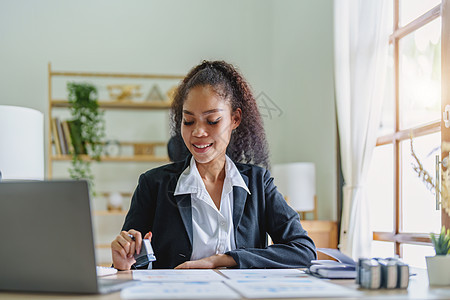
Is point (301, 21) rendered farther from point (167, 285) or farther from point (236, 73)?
point (167, 285)

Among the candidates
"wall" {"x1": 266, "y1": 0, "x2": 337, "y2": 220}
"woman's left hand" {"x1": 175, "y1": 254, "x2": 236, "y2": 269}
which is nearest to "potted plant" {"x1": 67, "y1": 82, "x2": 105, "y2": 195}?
"wall" {"x1": 266, "y1": 0, "x2": 337, "y2": 220}

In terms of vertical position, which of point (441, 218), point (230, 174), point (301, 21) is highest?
point (301, 21)

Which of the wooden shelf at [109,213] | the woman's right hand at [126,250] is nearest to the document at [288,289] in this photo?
the woman's right hand at [126,250]

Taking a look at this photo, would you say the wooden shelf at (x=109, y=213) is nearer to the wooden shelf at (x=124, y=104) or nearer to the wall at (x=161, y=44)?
the wall at (x=161, y=44)

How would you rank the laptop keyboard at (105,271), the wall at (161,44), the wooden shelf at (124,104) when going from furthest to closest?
the wall at (161,44), the wooden shelf at (124,104), the laptop keyboard at (105,271)

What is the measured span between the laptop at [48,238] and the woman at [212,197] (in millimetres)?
618

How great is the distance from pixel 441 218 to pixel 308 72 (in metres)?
2.00

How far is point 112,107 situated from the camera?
15.9 feet

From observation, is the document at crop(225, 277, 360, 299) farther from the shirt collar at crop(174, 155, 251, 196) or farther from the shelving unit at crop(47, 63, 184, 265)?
the shelving unit at crop(47, 63, 184, 265)

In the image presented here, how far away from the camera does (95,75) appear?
4.79 m

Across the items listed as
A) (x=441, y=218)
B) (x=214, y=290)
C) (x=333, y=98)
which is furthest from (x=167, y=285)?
(x=333, y=98)

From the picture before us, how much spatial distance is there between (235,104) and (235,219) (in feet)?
1.15

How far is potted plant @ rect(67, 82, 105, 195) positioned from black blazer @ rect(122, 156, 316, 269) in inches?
112

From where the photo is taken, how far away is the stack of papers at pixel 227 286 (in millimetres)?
1009
